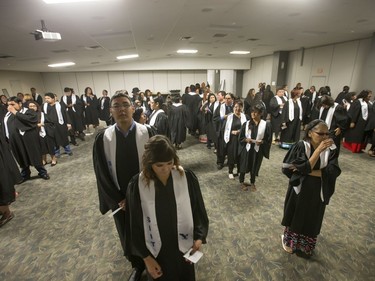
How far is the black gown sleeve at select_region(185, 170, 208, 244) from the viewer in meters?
1.37

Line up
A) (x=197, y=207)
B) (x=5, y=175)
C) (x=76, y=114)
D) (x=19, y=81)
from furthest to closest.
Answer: (x=19, y=81)
(x=76, y=114)
(x=5, y=175)
(x=197, y=207)

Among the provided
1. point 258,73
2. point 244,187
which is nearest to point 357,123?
point 244,187

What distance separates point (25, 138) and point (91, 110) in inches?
157

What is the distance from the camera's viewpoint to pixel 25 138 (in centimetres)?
427

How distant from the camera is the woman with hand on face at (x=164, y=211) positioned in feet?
4.11

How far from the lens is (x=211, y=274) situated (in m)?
2.25

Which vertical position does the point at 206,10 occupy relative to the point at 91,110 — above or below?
above

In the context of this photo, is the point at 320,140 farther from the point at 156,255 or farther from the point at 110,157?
the point at 110,157

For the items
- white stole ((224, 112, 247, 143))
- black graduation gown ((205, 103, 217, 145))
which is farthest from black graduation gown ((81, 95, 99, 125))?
white stole ((224, 112, 247, 143))

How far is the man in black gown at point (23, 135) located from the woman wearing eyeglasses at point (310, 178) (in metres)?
4.73

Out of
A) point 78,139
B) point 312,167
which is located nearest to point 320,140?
point 312,167

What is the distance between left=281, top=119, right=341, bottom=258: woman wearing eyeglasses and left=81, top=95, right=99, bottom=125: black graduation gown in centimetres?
765

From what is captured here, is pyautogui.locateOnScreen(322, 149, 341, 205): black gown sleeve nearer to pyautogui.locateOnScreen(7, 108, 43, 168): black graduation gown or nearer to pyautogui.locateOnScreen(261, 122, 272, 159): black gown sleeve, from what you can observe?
pyautogui.locateOnScreen(261, 122, 272, 159): black gown sleeve

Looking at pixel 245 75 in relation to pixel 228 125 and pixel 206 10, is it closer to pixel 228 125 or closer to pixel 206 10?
pixel 228 125
